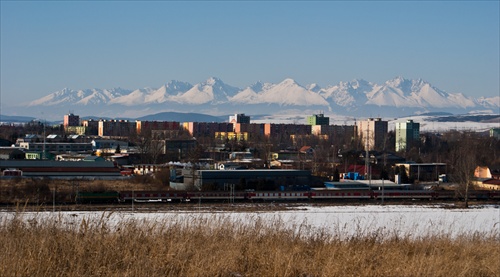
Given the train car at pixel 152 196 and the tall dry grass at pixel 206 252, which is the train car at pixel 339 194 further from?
the tall dry grass at pixel 206 252

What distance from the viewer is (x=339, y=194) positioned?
99.2 feet

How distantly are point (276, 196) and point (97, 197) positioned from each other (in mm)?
7394

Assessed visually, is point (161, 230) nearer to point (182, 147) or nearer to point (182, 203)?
point (182, 203)

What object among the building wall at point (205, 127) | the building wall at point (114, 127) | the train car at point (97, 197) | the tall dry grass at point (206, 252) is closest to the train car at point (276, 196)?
the train car at point (97, 197)

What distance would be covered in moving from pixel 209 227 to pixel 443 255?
2.67 metres

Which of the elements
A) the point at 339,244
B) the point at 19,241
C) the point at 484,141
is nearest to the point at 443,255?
the point at 339,244

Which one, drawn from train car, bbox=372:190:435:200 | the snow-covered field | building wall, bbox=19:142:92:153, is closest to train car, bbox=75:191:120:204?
the snow-covered field

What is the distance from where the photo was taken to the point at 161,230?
7.41 metres

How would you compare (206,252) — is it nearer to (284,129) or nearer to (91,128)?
(284,129)

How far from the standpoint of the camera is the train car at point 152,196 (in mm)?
27850

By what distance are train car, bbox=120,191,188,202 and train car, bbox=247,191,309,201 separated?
2896mm

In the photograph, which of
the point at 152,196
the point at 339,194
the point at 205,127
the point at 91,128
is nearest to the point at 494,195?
the point at 339,194

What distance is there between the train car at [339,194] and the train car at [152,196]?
570 centimetres

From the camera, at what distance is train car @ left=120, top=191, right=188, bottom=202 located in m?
27.9
